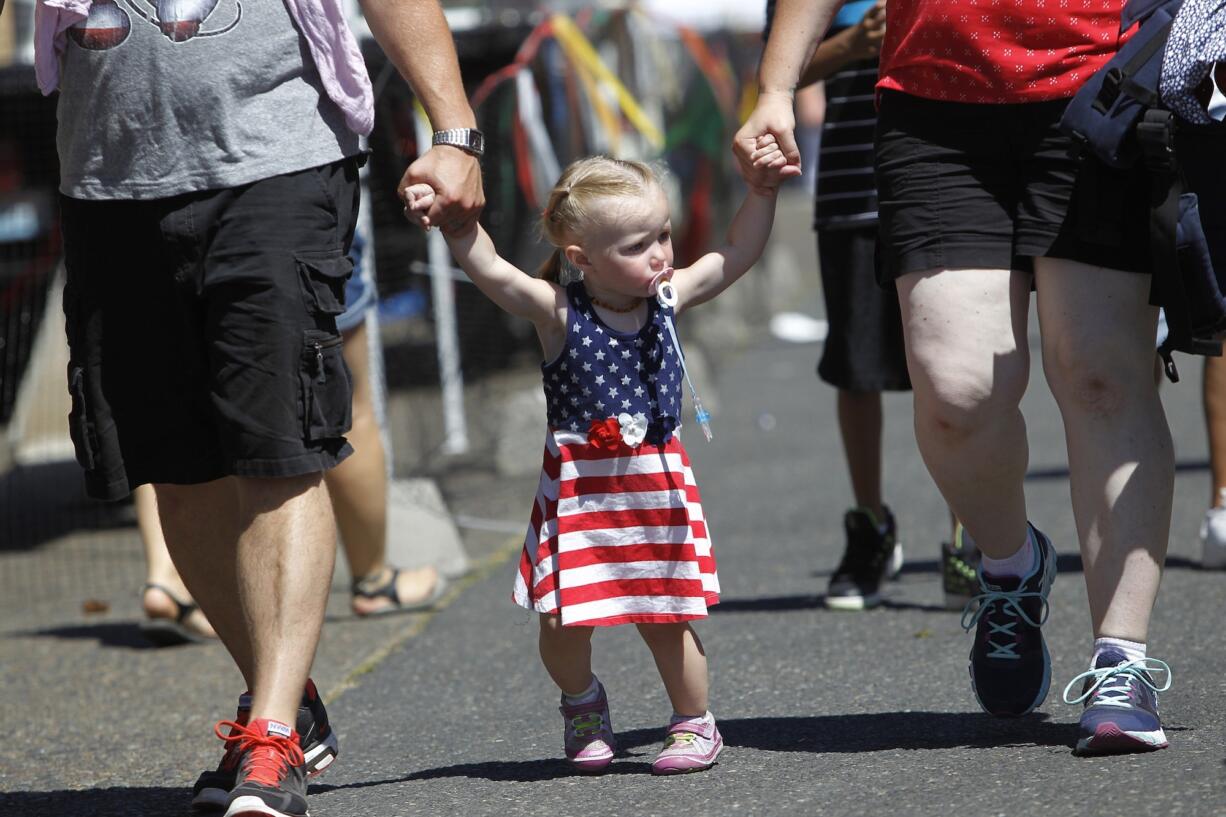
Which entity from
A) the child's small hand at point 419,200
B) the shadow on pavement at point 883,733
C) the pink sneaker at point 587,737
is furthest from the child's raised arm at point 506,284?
the shadow on pavement at point 883,733

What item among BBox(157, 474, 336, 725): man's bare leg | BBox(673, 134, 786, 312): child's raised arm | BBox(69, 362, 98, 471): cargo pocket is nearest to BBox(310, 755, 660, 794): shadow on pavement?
BBox(157, 474, 336, 725): man's bare leg

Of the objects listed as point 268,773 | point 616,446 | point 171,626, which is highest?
point 616,446

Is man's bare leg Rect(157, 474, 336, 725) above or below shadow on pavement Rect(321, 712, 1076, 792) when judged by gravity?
above

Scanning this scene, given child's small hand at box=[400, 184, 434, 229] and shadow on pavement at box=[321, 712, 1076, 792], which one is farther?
shadow on pavement at box=[321, 712, 1076, 792]

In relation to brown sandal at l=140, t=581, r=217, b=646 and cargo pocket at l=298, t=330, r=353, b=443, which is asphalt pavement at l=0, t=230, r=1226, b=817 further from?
cargo pocket at l=298, t=330, r=353, b=443

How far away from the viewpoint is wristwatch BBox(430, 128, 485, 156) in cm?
311

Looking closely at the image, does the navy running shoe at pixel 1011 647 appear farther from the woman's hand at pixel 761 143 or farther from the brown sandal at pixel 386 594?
the brown sandal at pixel 386 594

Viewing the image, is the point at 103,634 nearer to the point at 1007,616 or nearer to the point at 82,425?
the point at 82,425

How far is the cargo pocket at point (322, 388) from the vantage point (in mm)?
3033

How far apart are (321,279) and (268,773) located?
0.85m

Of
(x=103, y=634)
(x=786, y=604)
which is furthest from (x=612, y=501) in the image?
(x=103, y=634)

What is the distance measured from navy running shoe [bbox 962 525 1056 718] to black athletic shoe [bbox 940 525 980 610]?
1175mm

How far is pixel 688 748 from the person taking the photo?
3.22 metres

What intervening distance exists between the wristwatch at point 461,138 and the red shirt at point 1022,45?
2.81ft
